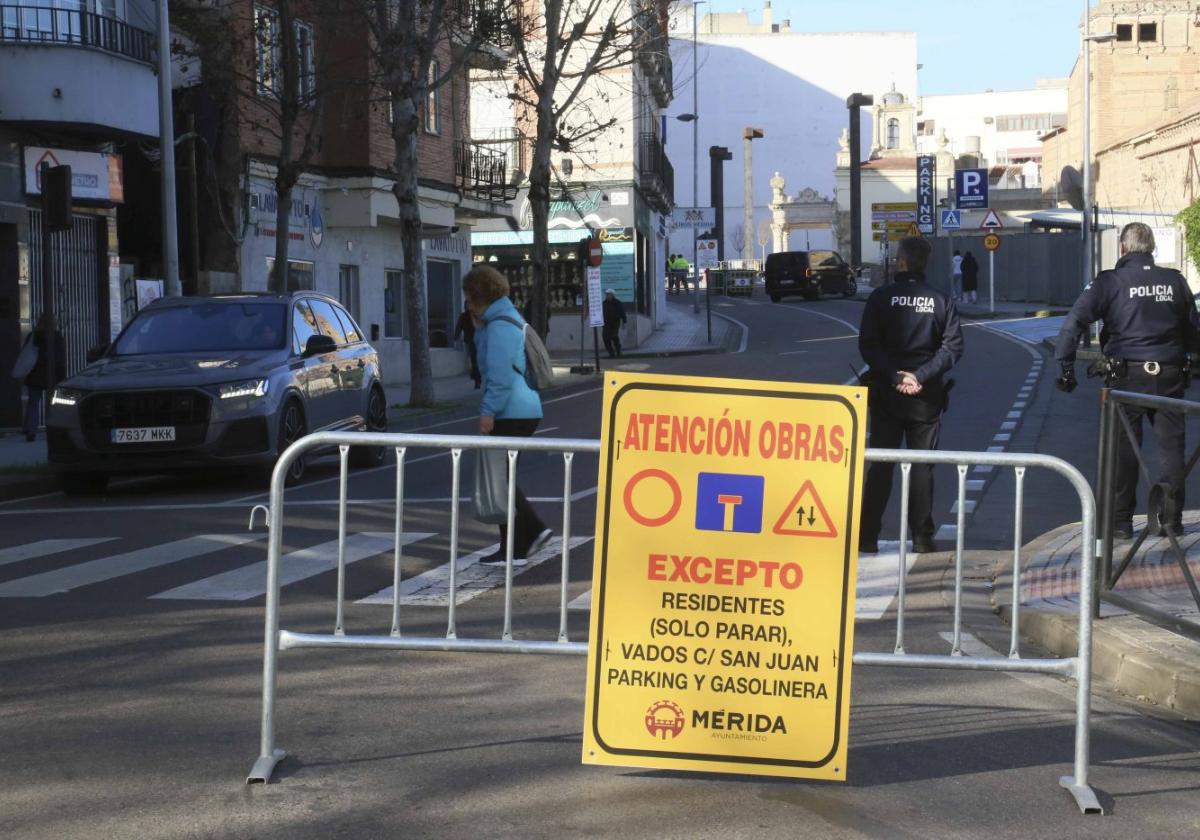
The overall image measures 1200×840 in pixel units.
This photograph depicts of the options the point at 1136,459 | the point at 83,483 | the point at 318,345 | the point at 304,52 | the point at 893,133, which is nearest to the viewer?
the point at 1136,459

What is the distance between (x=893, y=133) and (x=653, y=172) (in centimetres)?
5866

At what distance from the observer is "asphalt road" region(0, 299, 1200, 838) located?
4.97m

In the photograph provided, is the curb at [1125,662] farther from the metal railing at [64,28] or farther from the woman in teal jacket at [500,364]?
the metal railing at [64,28]

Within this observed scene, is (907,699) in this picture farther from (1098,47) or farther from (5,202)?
(1098,47)

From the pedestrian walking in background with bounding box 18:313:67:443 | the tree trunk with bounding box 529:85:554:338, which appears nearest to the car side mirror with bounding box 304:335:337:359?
the pedestrian walking in background with bounding box 18:313:67:443

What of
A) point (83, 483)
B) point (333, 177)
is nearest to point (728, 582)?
point (83, 483)

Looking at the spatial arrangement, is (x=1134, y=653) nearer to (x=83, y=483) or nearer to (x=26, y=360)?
(x=83, y=483)

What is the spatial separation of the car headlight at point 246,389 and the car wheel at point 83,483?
4.49 feet

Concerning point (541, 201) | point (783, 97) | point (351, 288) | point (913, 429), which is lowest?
point (913, 429)

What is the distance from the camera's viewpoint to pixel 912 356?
34.1ft

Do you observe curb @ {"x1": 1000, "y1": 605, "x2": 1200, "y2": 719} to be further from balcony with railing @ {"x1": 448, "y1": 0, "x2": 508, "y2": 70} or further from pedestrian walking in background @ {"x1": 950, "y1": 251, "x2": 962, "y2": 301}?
pedestrian walking in background @ {"x1": 950, "y1": 251, "x2": 962, "y2": 301}

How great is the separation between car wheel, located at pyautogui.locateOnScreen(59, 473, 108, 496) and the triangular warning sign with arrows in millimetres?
10973

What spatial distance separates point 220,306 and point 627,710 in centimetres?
1205

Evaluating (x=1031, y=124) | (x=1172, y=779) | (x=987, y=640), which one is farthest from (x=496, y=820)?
(x=1031, y=124)
